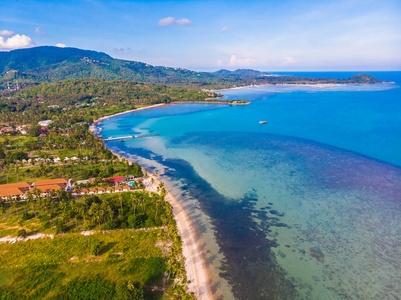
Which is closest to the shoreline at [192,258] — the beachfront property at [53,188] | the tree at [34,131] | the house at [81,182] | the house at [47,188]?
the beachfront property at [53,188]

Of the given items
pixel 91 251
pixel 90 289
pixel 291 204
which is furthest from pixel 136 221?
pixel 291 204

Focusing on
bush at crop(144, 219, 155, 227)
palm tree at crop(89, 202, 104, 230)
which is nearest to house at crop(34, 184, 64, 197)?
palm tree at crop(89, 202, 104, 230)

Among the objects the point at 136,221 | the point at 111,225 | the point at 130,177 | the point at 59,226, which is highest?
the point at 130,177

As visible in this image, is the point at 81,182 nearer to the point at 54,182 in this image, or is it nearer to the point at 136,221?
the point at 54,182

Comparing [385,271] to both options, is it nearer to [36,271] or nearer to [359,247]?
[359,247]

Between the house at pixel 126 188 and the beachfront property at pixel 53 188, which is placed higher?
the beachfront property at pixel 53 188

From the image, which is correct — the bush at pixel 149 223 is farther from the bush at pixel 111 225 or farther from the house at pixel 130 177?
the house at pixel 130 177

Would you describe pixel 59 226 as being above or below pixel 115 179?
below

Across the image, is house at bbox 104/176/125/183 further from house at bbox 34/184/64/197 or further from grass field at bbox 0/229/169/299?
grass field at bbox 0/229/169/299
